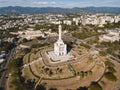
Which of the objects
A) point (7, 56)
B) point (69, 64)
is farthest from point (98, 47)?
point (7, 56)

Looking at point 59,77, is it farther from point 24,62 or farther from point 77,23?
point 77,23

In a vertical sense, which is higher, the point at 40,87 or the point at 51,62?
the point at 51,62

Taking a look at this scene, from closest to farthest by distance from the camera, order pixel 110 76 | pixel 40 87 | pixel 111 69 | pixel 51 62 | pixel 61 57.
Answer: pixel 40 87
pixel 110 76
pixel 111 69
pixel 51 62
pixel 61 57

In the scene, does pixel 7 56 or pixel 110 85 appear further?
pixel 7 56

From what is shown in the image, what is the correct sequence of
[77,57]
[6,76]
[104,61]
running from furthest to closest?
[77,57] < [104,61] < [6,76]

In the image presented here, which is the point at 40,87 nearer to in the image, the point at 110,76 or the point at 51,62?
the point at 51,62

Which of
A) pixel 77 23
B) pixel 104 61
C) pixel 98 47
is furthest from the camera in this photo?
pixel 77 23

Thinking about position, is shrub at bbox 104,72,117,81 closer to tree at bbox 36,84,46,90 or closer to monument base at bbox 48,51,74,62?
tree at bbox 36,84,46,90

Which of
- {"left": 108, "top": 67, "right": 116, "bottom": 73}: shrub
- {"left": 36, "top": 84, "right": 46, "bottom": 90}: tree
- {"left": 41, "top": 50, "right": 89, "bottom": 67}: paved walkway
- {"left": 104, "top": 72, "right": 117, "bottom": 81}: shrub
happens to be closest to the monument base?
{"left": 41, "top": 50, "right": 89, "bottom": 67}: paved walkway

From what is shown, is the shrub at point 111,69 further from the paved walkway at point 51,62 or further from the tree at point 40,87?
the tree at point 40,87

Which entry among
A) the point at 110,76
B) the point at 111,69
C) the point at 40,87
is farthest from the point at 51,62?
the point at 110,76

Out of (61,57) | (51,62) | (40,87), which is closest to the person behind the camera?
(40,87)
